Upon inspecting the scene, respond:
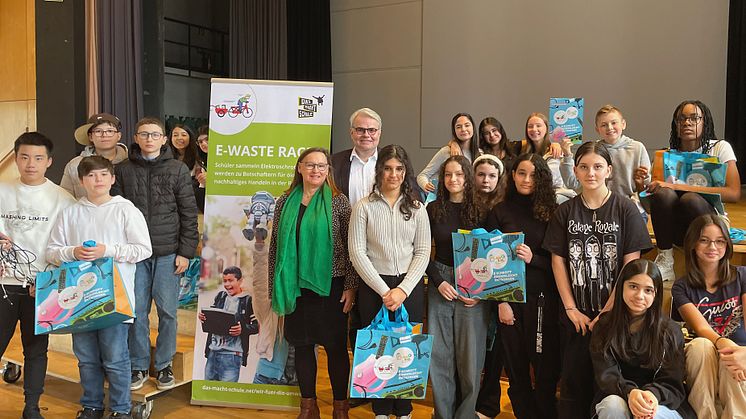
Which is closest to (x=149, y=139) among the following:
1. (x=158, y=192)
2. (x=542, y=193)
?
(x=158, y=192)

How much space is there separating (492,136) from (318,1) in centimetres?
516

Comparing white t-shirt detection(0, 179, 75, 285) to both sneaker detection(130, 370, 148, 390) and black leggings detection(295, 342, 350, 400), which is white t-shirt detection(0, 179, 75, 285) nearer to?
sneaker detection(130, 370, 148, 390)

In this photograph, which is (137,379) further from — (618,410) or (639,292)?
(639,292)

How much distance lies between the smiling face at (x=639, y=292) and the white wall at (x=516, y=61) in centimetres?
475

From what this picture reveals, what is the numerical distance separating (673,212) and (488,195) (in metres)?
1.01

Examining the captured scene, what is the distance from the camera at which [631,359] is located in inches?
94.3

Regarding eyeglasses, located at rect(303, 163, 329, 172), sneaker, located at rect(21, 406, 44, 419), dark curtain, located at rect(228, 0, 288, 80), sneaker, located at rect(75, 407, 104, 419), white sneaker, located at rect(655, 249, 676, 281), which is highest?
dark curtain, located at rect(228, 0, 288, 80)

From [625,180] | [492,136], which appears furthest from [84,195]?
[625,180]

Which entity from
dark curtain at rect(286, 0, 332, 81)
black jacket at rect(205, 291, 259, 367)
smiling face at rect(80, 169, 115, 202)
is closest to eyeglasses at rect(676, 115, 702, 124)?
black jacket at rect(205, 291, 259, 367)

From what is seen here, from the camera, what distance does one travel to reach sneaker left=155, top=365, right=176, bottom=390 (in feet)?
11.2

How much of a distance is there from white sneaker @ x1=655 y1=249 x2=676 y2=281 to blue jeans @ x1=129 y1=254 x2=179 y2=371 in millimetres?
2459

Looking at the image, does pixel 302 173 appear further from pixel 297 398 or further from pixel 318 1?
pixel 318 1

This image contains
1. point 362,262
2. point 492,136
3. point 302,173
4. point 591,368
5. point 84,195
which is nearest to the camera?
point 591,368

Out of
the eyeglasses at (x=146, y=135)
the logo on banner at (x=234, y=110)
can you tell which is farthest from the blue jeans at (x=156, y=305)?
the logo on banner at (x=234, y=110)
